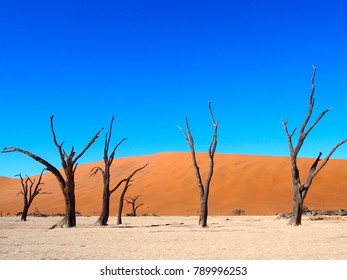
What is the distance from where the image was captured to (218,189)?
48.8m

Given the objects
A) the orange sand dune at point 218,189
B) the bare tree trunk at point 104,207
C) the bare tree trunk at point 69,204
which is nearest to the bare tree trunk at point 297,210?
the bare tree trunk at point 104,207

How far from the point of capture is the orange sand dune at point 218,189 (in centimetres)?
4216

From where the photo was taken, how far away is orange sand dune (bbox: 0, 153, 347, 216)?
138 ft

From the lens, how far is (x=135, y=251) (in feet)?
33.6

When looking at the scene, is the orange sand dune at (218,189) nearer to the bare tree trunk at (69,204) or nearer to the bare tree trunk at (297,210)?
the bare tree trunk at (297,210)

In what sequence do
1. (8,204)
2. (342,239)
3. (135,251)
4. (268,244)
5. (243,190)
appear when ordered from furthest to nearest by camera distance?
(8,204), (243,190), (342,239), (268,244), (135,251)

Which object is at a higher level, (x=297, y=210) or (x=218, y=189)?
(x=218, y=189)

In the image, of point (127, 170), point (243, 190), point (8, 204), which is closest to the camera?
point (243, 190)

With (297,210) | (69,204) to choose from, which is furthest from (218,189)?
(69,204)

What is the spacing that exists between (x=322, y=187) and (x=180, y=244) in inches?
1576

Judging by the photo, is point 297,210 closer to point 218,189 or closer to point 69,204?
point 69,204

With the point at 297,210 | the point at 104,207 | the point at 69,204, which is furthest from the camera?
the point at 104,207
